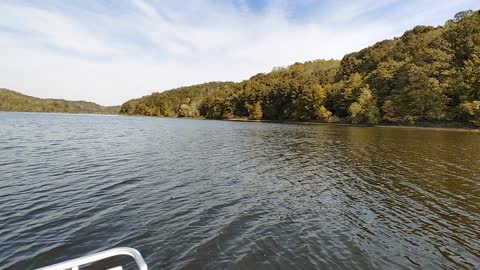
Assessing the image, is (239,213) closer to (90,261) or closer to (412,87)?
(90,261)

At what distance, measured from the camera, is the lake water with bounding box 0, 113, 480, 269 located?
9.52 metres

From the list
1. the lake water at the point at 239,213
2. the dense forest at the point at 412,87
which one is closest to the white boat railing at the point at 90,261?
the lake water at the point at 239,213

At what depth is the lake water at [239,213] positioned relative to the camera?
952 centimetres

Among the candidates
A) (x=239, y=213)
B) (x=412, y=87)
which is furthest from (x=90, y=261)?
(x=412, y=87)

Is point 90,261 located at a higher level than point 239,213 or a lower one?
higher

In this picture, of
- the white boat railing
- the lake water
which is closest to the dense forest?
the lake water

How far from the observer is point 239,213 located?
13250mm

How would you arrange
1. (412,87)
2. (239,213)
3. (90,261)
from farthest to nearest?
(412,87), (239,213), (90,261)

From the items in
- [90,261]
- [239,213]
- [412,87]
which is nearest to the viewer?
[90,261]

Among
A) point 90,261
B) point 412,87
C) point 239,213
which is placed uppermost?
point 412,87

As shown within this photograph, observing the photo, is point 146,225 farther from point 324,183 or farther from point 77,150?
point 77,150

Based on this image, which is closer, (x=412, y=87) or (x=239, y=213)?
(x=239, y=213)

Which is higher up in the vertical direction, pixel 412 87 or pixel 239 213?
pixel 412 87

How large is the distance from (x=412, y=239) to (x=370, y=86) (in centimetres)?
9955
